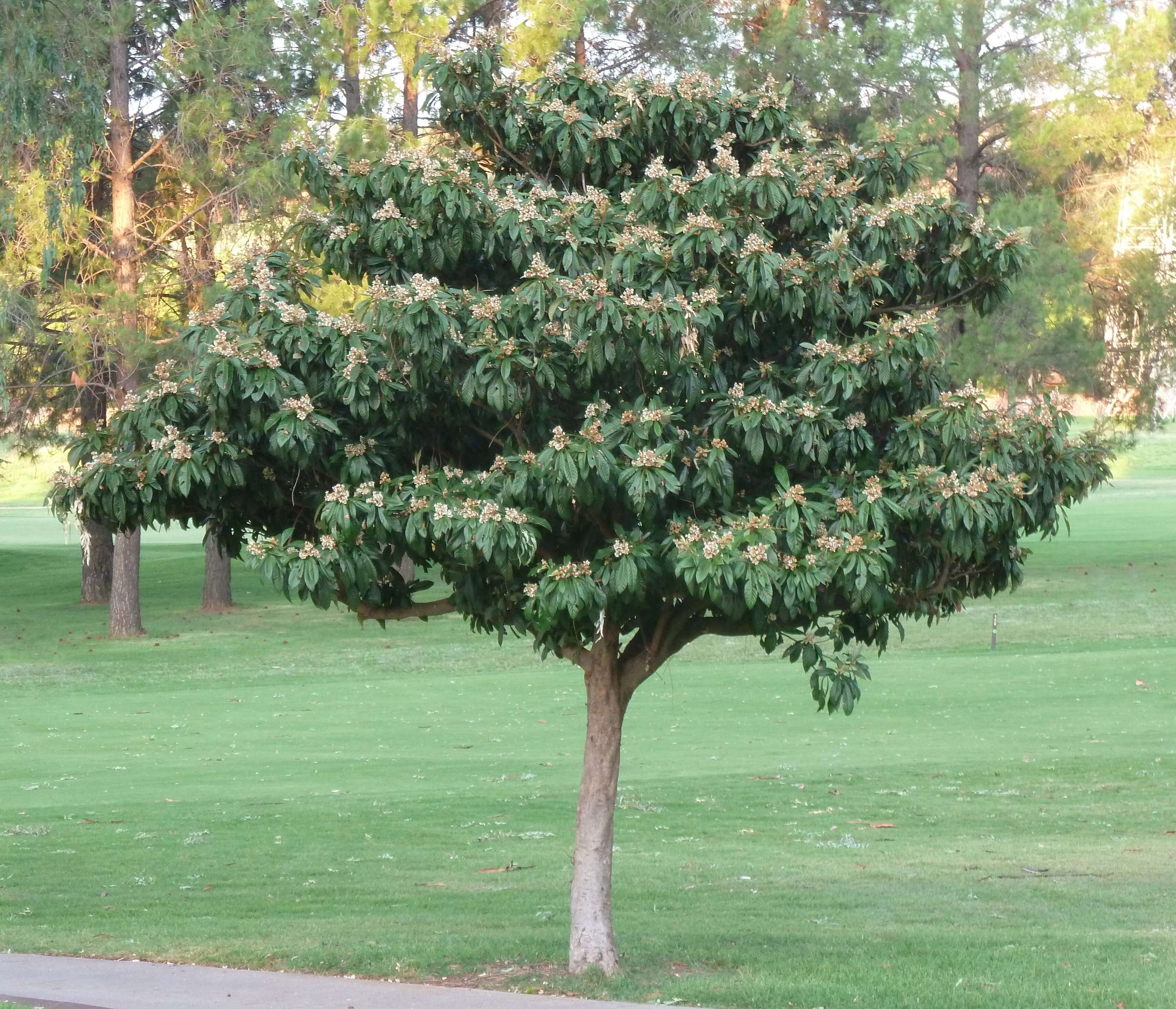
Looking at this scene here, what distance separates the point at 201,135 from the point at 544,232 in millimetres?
23882

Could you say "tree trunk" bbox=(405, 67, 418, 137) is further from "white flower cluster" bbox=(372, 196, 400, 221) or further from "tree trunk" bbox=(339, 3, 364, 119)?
"white flower cluster" bbox=(372, 196, 400, 221)

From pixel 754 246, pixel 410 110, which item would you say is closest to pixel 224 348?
pixel 754 246

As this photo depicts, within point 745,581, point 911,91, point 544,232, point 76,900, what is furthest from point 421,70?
point 911,91

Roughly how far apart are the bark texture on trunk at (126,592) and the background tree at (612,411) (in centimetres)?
2466

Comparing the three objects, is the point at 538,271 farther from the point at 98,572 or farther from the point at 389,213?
the point at 98,572

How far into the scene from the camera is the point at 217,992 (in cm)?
745

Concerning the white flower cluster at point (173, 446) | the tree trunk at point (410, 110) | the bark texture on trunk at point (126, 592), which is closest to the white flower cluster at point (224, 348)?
the white flower cluster at point (173, 446)

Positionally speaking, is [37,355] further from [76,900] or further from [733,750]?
[76,900]

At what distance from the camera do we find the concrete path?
7.11 m

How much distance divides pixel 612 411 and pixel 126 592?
→ 2662cm

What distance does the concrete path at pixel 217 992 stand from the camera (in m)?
7.11

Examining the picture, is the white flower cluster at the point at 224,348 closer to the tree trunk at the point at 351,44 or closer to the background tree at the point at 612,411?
the background tree at the point at 612,411

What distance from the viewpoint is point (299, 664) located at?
93.6ft

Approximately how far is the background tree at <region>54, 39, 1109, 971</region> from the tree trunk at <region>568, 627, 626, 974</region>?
0.07 feet
